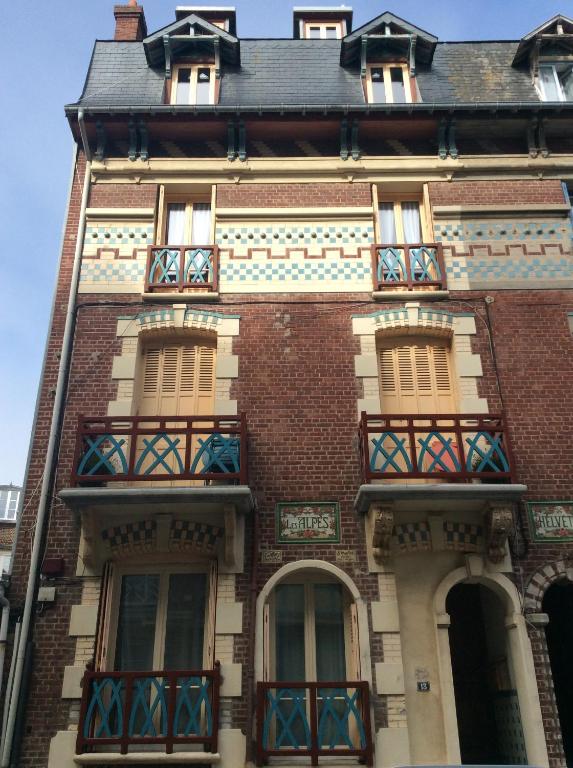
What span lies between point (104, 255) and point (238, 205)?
255 cm

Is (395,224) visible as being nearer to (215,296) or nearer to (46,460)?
(215,296)

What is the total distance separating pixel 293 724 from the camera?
8719mm

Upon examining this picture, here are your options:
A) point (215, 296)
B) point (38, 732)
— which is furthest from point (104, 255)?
point (38, 732)

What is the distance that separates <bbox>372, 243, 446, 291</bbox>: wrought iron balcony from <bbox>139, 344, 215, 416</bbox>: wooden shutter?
127 inches

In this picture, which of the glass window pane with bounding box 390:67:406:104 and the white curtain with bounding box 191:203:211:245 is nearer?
the white curtain with bounding box 191:203:211:245

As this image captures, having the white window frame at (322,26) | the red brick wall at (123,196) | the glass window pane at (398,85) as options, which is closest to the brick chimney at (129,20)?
the white window frame at (322,26)

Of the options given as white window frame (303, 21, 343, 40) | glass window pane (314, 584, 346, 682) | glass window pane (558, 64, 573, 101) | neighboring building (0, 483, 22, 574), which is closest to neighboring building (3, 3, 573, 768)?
glass window pane (314, 584, 346, 682)

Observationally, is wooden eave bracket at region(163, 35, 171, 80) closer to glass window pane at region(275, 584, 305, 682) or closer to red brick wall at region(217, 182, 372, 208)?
red brick wall at region(217, 182, 372, 208)

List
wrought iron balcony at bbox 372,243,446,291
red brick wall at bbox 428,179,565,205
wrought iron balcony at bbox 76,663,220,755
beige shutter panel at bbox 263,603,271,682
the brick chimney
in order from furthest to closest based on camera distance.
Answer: the brick chimney → red brick wall at bbox 428,179,565,205 → wrought iron balcony at bbox 372,243,446,291 → beige shutter panel at bbox 263,603,271,682 → wrought iron balcony at bbox 76,663,220,755

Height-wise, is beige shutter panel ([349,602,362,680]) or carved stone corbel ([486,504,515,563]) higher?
carved stone corbel ([486,504,515,563])

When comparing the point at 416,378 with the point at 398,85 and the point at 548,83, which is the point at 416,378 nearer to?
the point at 398,85

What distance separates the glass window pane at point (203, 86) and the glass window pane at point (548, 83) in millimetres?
6507

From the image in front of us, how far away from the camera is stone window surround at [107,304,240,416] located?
34.9ft

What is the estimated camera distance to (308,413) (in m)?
10.6
